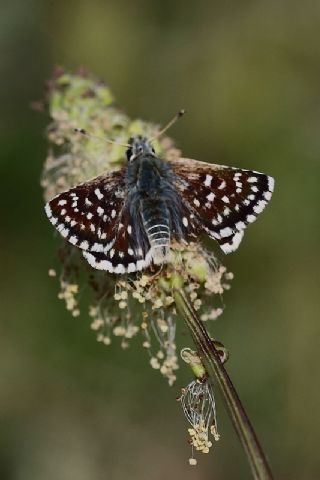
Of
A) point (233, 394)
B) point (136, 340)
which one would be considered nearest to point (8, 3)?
point (136, 340)

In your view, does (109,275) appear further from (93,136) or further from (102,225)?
(93,136)

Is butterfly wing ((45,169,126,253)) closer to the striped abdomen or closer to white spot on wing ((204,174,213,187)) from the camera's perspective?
the striped abdomen

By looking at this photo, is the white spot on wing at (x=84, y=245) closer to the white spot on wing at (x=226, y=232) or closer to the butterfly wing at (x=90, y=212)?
the butterfly wing at (x=90, y=212)

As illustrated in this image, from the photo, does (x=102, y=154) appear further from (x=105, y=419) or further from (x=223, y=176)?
(x=105, y=419)

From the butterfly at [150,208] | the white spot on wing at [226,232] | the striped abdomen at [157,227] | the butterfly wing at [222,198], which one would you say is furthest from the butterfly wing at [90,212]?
the white spot on wing at [226,232]

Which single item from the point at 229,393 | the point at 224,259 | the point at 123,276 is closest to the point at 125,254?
the point at 123,276

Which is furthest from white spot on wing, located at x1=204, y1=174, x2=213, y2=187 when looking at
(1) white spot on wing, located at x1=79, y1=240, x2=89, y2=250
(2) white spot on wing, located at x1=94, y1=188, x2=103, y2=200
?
(1) white spot on wing, located at x1=79, y1=240, x2=89, y2=250
